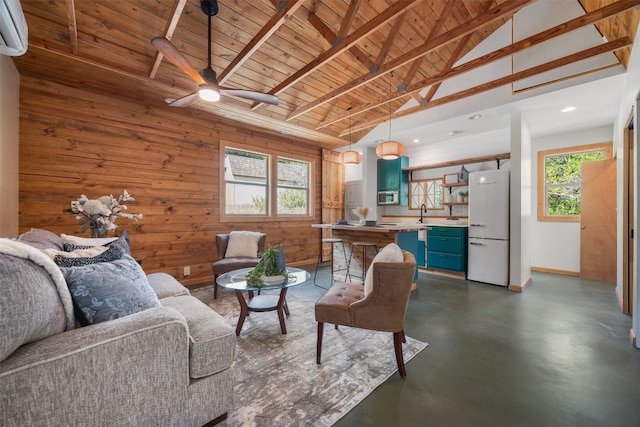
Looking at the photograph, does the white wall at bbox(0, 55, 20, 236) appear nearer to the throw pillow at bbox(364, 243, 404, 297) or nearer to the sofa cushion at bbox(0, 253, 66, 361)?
the sofa cushion at bbox(0, 253, 66, 361)

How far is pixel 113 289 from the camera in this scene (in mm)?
1332

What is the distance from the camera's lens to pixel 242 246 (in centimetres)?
384

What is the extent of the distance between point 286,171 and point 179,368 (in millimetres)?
4653

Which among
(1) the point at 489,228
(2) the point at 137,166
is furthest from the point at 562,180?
(2) the point at 137,166

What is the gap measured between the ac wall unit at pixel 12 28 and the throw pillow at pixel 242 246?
277cm

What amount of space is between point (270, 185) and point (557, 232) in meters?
5.62

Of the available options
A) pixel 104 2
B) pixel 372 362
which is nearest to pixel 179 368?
pixel 372 362

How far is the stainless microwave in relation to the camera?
5.87 m

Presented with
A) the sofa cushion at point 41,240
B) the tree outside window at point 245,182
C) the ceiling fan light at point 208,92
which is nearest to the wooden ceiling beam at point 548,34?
the ceiling fan light at point 208,92

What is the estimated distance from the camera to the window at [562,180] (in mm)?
4574

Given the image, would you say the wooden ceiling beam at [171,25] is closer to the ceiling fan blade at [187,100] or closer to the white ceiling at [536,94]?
the ceiling fan blade at [187,100]

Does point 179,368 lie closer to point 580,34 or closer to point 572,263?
point 580,34

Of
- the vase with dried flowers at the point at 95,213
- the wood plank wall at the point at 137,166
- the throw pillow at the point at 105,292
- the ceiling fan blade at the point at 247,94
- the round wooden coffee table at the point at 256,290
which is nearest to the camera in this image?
the throw pillow at the point at 105,292

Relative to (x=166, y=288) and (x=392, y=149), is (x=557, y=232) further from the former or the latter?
(x=166, y=288)
